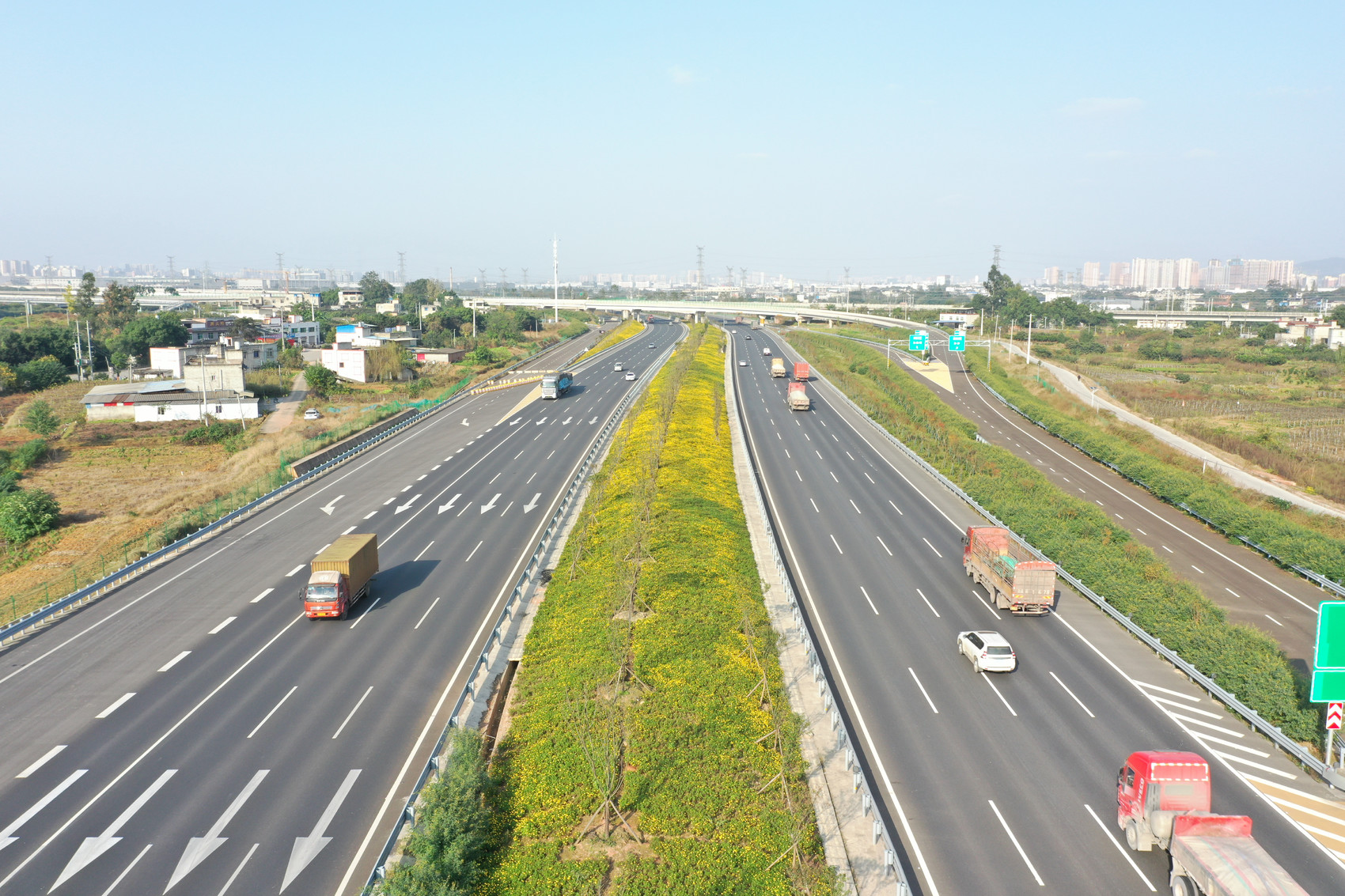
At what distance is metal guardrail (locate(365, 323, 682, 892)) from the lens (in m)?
19.2

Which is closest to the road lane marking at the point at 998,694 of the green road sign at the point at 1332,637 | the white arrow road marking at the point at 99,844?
the green road sign at the point at 1332,637

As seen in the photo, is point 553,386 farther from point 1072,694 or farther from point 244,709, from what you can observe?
point 1072,694

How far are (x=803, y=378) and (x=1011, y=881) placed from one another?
81738mm

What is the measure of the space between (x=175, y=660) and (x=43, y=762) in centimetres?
680

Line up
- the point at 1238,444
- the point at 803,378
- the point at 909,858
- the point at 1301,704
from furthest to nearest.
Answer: the point at 803,378 → the point at 1238,444 → the point at 1301,704 → the point at 909,858

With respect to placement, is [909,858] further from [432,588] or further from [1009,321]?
[1009,321]

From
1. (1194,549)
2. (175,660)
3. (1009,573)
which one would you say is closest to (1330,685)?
(1009,573)

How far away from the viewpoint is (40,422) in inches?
3155

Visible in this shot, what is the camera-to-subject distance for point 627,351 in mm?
144125

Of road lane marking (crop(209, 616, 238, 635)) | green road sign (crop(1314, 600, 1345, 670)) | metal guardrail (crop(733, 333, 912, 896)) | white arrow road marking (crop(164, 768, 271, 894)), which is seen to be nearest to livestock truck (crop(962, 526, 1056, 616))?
metal guardrail (crop(733, 333, 912, 896))

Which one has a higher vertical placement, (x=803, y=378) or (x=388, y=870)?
(x=803, y=378)

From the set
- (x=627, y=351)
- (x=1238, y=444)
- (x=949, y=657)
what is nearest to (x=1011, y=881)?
(x=949, y=657)

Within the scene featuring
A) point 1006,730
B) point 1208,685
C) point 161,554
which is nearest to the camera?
point 1006,730

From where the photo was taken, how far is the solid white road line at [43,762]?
22719 millimetres
